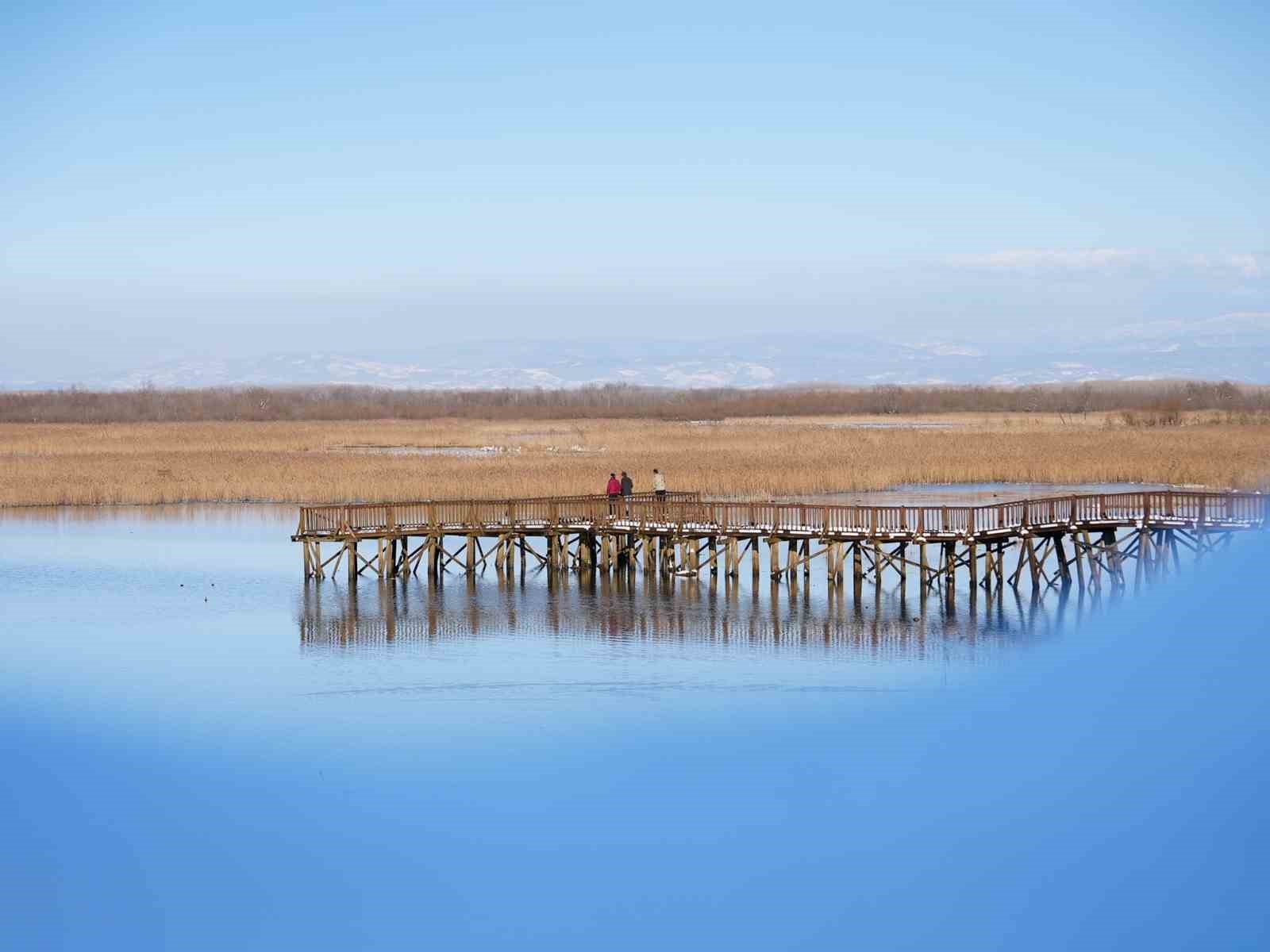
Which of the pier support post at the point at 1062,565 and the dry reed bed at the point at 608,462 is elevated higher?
the dry reed bed at the point at 608,462

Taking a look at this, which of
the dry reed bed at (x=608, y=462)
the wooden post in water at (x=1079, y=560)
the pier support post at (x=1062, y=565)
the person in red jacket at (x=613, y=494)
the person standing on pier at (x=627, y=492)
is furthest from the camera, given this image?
the dry reed bed at (x=608, y=462)

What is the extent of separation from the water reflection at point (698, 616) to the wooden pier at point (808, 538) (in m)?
0.92

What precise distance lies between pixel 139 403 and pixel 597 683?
517 feet

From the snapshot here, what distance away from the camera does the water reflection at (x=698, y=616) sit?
36.2 metres

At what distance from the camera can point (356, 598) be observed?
142 ft

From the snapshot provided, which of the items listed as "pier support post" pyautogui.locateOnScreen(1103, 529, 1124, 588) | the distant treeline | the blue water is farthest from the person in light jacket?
the distant treeline

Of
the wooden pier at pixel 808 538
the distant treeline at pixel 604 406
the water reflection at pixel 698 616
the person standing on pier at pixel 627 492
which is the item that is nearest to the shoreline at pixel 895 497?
the wooden pier at pixel 808 538

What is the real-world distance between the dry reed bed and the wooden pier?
29.8ft

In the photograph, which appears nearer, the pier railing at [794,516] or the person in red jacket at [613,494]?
Result: the pier railing at [794,516]

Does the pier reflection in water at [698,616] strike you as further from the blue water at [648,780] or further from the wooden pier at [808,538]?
the wooden pier at [808,538]

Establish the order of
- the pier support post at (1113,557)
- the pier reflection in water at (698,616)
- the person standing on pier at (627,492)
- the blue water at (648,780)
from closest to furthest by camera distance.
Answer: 1. the blue water at (648,780)
2. the pier reflection in water at (698,616)
3. the pier support post at (1113,557)
4. the person standing on pier at (627,492)

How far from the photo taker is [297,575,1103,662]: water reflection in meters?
36.2

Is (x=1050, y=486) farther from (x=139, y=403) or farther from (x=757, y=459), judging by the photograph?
(x=139, y=403)

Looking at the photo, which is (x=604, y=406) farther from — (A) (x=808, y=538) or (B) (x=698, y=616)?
(B) (x=698, y=616)
